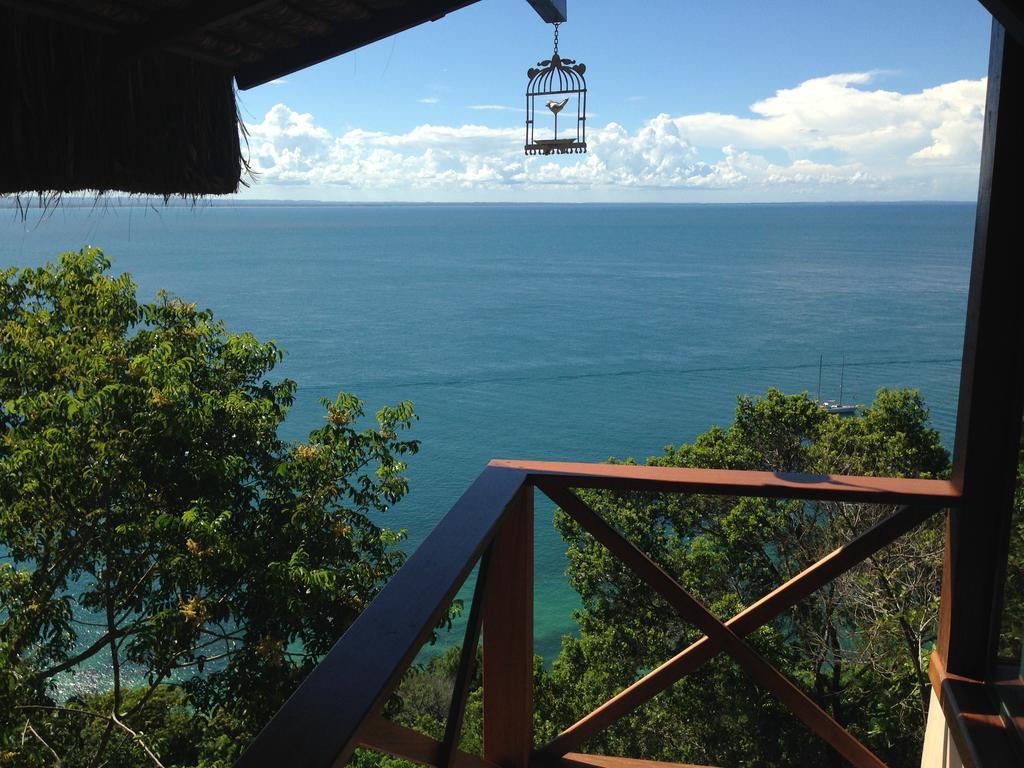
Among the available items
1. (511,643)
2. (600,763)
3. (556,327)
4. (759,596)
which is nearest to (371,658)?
(511,643)

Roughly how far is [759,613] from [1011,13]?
3.71ft

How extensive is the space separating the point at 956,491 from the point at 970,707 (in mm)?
359

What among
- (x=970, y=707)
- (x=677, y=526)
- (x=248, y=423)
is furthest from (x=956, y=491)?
(x=677, y=526)

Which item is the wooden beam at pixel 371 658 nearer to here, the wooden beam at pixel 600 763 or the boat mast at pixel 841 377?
the wooden beam at pixel 600 763

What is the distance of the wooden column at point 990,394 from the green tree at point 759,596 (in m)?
5.57

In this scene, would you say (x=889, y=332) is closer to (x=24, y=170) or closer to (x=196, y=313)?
(x=196, y=313)

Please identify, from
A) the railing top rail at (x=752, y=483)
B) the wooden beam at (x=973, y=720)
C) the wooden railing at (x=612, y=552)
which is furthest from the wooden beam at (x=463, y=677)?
the wooden beam at (x=973, y=720)

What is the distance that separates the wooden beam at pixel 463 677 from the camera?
1123mm

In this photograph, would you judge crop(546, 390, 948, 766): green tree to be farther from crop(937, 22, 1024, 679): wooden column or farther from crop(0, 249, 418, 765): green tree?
crop(937, 22, 1024, 679): wooden column

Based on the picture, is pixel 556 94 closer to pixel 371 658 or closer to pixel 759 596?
pixel 371 658

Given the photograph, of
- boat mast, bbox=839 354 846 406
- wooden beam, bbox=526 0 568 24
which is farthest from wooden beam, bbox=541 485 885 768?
boat mast, bbox=839 354 846 406

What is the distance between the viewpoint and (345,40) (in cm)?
157

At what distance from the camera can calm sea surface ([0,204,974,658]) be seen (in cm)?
2523

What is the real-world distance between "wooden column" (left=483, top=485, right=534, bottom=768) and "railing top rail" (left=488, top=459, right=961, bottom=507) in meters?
0.09
